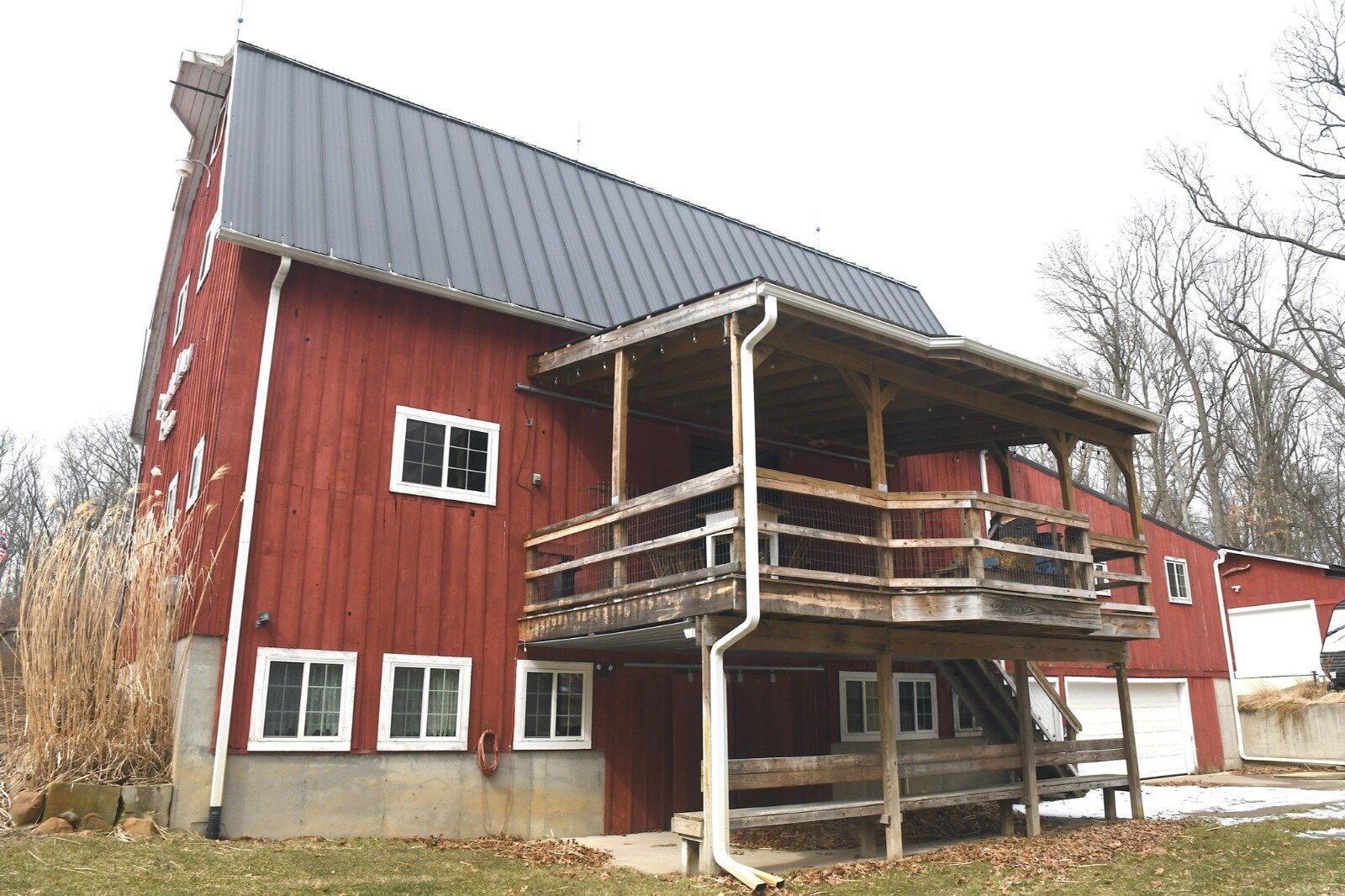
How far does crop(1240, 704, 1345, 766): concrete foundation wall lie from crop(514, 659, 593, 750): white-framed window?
49.8ft

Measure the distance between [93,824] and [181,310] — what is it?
8.48 meters

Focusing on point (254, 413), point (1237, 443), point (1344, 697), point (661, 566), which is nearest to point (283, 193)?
point (254, 413)

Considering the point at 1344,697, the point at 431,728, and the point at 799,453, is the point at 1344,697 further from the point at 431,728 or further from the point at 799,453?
the point at 431,728

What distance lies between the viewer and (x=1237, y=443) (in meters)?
30.1

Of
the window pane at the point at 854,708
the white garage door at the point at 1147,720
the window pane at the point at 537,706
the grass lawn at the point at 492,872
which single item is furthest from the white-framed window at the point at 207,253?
the white garage door at the point at 1147,720

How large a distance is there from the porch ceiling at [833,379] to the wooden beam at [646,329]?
0.01 metres

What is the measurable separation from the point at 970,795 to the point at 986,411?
411 cm

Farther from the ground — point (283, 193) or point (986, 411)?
point (283, 193)

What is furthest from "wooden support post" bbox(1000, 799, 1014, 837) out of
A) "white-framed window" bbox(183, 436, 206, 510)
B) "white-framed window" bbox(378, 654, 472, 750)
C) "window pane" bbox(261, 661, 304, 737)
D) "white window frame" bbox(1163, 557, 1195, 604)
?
"white window frame" bbox(1163, 557, 1195, 604)

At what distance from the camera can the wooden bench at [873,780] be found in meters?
8.55

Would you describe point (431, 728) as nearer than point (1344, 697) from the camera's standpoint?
Yes

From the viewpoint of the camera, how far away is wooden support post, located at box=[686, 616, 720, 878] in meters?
8.17

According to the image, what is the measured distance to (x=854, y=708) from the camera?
13.8m

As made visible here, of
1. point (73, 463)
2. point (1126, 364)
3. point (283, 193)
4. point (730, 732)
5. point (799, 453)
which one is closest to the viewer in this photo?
point (283, 193)
